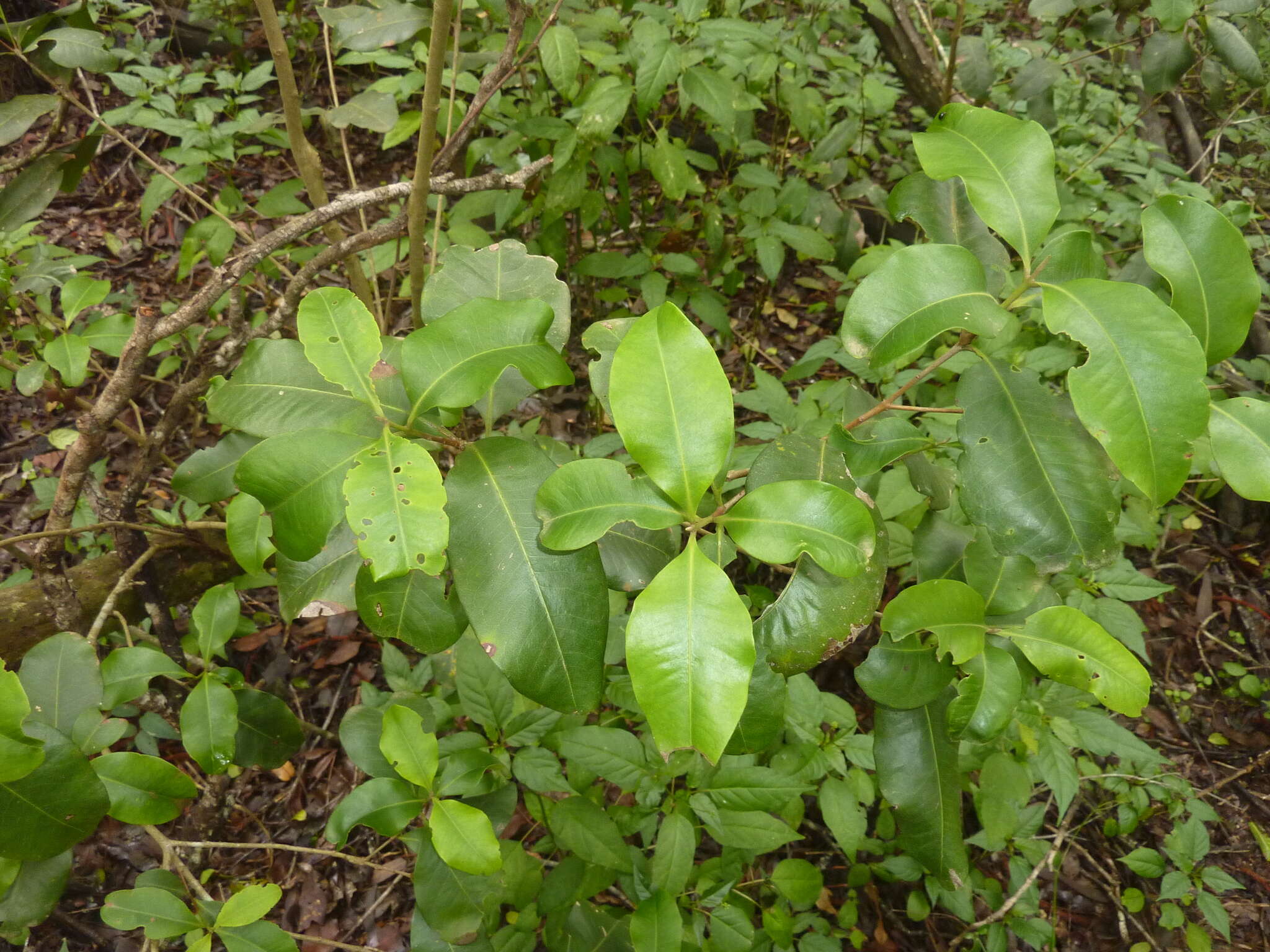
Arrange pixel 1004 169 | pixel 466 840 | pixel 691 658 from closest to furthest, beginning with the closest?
pixel 691 658, pixel 1004 169, pixel 466 840

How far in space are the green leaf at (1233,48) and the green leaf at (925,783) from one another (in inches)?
98.5

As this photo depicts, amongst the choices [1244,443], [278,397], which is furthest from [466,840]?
[1244,443]

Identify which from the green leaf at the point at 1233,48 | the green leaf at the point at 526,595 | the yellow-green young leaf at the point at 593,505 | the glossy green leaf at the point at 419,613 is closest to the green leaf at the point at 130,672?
the glossy green leaf at the point at 419,613

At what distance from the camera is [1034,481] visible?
3.40 feet

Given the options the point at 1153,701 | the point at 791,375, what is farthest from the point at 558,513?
the point at 1153,701

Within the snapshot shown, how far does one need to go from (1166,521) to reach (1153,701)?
2.38ft

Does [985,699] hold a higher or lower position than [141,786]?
higher

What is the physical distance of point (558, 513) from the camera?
0.96 metres

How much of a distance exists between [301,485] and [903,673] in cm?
97

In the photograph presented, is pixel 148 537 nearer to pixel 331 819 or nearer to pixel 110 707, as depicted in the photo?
pixel 110 707

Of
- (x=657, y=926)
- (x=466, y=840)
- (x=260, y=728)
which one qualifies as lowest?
(x=657, y=926)

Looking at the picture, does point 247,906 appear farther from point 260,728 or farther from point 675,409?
point 675,409

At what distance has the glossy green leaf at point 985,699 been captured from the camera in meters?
1.12

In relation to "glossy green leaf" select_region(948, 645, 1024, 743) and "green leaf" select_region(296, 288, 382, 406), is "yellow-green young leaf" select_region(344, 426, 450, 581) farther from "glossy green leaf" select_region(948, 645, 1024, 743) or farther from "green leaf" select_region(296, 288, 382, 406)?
"glossy green leaf" select_region(948, 645, 1024, 743)
